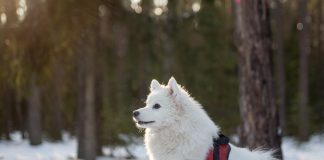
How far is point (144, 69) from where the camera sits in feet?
56.5

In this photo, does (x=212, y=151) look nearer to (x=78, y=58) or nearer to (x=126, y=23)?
(x=126, y=23)

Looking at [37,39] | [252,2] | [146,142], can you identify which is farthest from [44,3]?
[146,142]

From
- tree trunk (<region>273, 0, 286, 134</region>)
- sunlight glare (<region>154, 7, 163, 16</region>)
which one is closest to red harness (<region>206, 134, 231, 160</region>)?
sunlight glare (<region>154, 7, 163, 16</region>)

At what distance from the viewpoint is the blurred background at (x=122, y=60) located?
9867mm

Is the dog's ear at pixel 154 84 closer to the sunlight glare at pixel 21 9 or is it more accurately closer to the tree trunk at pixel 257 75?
the tree trunk at pixel 257 75

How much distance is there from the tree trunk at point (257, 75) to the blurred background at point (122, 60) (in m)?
0.52

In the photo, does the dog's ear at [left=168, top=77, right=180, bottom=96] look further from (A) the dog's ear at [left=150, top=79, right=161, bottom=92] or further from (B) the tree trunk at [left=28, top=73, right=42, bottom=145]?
(B) the tree trunk at [left=28, top=73, right=42, bottom=145]

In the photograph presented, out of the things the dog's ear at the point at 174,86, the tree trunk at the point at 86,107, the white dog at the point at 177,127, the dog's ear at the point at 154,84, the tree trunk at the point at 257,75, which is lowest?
the white dog at the point at 177,127

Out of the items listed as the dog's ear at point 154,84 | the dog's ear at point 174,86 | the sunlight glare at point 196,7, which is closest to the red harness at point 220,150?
the dog's ear at point 174,86

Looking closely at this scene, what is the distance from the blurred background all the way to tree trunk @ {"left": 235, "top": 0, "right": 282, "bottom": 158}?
0.52 metres

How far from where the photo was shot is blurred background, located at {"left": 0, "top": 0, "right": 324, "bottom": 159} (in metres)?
9.87

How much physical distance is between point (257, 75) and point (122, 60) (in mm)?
7671

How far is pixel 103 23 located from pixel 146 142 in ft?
28.9

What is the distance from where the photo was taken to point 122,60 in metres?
15.9
